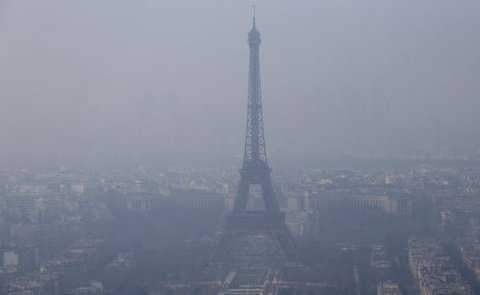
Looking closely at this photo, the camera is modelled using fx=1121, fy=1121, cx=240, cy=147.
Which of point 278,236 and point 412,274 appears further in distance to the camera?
point 278,236

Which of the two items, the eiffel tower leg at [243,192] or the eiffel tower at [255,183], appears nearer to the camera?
the eiffel tower at [255,183]

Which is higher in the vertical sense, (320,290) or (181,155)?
(181,155)

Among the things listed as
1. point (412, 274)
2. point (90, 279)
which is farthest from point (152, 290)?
point (412, 274)

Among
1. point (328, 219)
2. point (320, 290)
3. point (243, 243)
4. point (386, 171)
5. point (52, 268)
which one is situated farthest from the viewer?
point (386, 171)

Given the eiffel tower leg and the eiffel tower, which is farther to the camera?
the eiffel tower leg

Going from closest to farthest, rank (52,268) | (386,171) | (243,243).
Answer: (52,268) < (243,243) < (386,171)

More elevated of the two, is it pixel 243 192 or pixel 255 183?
pixel 255 183

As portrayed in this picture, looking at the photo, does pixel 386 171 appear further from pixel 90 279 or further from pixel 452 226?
pixel 90 279
